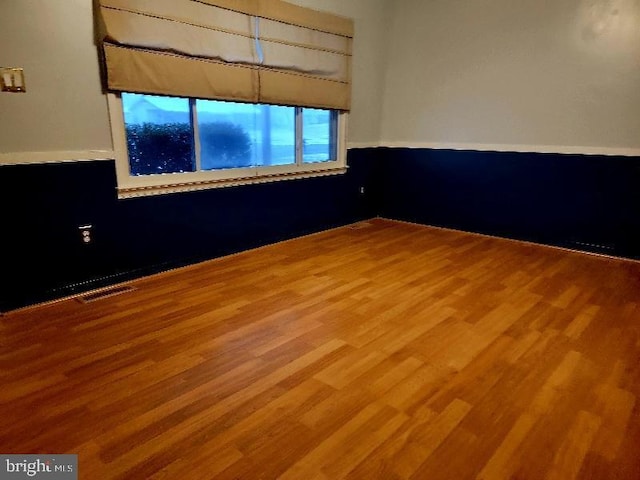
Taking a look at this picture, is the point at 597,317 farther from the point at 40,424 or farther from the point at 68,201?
the point at 68,201

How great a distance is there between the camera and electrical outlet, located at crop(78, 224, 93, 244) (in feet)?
9.40

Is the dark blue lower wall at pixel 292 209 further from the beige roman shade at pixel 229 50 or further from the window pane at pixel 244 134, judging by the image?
the beige roman shade at pixel 229 50

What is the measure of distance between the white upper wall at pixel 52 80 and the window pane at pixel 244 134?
0.85m

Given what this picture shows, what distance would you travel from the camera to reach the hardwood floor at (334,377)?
1.51 meters

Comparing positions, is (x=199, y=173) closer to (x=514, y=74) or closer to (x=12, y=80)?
(x=12, y=80)

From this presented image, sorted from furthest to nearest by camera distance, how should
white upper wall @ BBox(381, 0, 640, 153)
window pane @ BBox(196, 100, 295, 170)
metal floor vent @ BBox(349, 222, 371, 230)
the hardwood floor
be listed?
metal floor vent @ BBox(349, 222, 371, 230), white upper wall @ BBox(381, 0, 640, 153), window pane @ BBox(196, 100, 295, 170), the hardwood floor

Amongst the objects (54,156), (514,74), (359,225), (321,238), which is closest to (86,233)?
(54,156)

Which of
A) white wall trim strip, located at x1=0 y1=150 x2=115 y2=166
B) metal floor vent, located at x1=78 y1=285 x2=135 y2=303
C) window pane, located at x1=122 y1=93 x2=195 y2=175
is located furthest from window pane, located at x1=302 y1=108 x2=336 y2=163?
metal floor vent, located at x1=78 y1=285 x2=135 y2=303

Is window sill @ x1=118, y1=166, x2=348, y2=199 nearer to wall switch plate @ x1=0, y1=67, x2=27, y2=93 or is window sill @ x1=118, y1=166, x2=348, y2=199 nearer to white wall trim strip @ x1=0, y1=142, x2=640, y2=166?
white wall trim strip @ x1=0, y1=142, x2=640, y2=166

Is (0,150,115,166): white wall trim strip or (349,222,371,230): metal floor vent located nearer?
(0,150,115,166): white wall trim strip

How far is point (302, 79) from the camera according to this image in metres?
3.98

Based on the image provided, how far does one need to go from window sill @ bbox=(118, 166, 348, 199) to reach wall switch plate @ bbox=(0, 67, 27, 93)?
829 mm

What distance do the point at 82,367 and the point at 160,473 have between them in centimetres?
90

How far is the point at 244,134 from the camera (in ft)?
12.8
